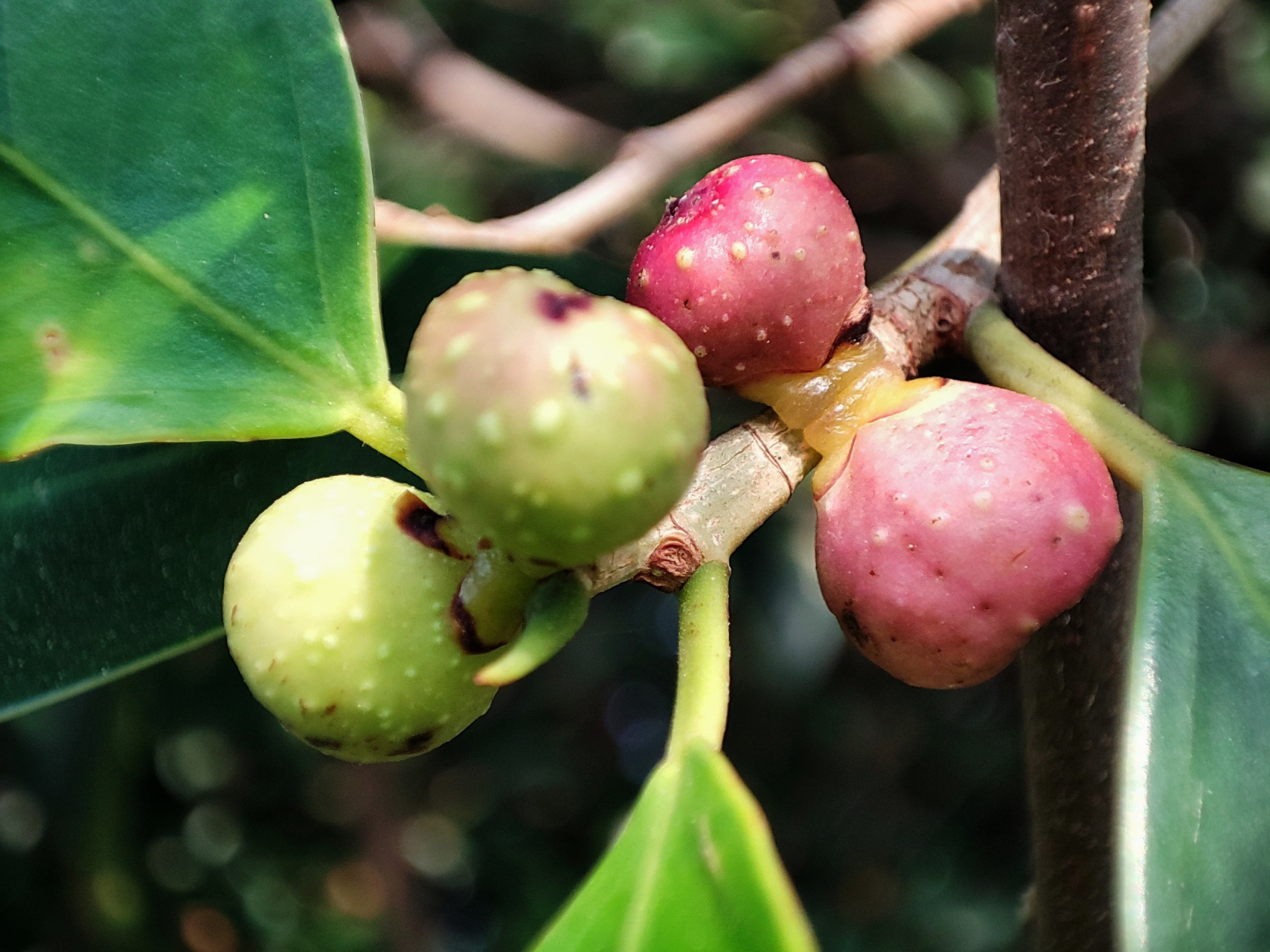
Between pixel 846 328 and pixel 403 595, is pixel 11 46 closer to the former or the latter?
pixel 403 595

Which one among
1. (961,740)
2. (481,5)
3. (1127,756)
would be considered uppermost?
(1127,756)

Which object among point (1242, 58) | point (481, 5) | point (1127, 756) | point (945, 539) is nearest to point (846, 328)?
point (945, 539)

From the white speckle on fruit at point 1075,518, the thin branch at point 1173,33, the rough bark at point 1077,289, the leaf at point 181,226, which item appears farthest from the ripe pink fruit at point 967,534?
the thin branch at point 1173,33

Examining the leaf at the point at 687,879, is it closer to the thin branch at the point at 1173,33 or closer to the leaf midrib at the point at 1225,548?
the leaf midrib at the point at 1225,548

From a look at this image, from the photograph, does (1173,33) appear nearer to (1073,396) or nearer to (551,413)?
(1073,396)

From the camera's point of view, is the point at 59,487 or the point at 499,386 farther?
the point at 59,487

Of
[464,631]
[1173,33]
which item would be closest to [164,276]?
[464,631]

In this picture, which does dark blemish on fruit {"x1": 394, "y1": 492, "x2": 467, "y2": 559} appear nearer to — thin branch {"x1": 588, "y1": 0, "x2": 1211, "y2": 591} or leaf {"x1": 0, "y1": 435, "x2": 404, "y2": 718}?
thin branch {"x1": 588, "y1": 0, "x2": 1211, "y2": 591}
